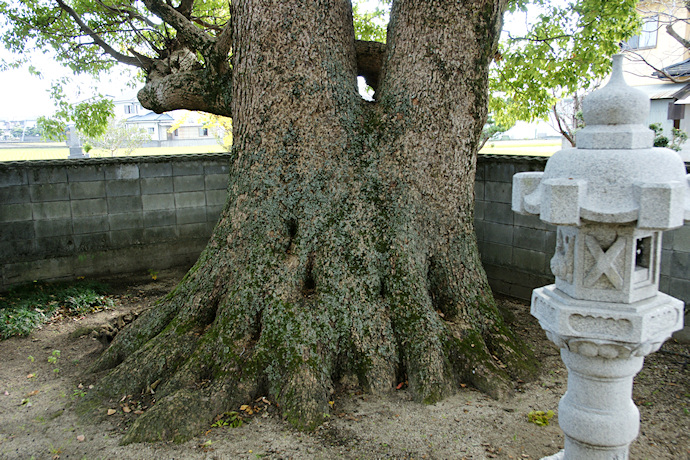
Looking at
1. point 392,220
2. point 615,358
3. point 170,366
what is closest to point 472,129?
point 392,220

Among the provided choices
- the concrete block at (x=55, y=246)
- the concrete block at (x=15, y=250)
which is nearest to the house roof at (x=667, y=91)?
the concrete block at (x=55, y=246)

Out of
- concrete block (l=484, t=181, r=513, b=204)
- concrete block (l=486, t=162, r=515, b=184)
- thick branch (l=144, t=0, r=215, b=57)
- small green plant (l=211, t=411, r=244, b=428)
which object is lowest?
small green plant (l=211, t=411, r=244, b=428)

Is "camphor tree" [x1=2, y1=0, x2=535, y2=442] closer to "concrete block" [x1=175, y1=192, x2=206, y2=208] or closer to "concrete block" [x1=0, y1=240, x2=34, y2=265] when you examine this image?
"concrete block" [x1=0, y1=240, x2=34, y2=265]

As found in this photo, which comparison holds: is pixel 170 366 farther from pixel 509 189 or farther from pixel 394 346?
pixel 509 189

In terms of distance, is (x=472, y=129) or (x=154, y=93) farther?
(x=154, y=93)

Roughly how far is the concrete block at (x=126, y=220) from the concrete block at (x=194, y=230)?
60 centimetres

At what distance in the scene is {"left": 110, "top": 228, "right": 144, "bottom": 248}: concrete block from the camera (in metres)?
7.35

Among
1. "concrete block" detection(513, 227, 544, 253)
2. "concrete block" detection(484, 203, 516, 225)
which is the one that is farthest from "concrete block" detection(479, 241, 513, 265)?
"concrete block" detection(484, 203, 516, 225)

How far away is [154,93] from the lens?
528 cm

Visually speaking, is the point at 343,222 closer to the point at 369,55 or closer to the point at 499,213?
the point at 369,55

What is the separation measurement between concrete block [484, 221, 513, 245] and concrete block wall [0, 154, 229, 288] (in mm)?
4054

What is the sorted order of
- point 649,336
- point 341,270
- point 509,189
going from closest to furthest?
1. point 649,336
2. point 341,270
3. point 509,189

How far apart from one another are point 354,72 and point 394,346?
2.32 meters

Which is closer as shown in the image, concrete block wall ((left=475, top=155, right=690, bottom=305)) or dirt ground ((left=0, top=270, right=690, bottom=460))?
dirt ground ((left=0, top=270, right=690, bottom=460))
